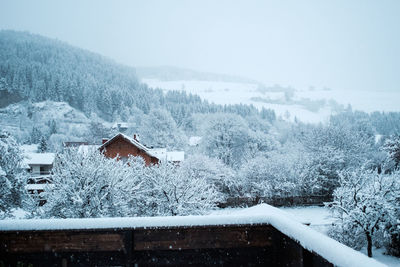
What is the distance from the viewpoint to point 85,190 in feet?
37.9

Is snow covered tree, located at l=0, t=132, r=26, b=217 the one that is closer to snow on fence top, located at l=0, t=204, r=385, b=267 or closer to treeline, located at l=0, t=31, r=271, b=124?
snow on fence top, located at l=0, t=204, r=385, b=267

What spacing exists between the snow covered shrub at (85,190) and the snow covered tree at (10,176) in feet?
11.7

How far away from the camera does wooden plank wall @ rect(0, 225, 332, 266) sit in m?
3.11

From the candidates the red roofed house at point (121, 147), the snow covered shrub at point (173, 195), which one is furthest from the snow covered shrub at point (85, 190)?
the red roofed house at point (121, 147)

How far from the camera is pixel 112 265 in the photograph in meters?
3.18

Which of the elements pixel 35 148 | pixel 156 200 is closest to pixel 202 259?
pixel 156 200

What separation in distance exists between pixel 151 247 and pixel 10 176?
14.9m

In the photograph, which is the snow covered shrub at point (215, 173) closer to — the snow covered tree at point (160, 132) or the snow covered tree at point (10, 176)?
the snow covered tree at point (10, 176)

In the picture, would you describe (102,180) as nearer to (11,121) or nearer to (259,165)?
(259,165)

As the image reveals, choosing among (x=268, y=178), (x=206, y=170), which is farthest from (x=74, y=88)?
(x=268, y=178)

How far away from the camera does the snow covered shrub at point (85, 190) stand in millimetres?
11477

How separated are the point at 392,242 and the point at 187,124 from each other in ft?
232

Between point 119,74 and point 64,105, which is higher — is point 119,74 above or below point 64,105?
above

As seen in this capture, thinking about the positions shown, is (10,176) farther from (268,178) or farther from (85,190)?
(268,178)
